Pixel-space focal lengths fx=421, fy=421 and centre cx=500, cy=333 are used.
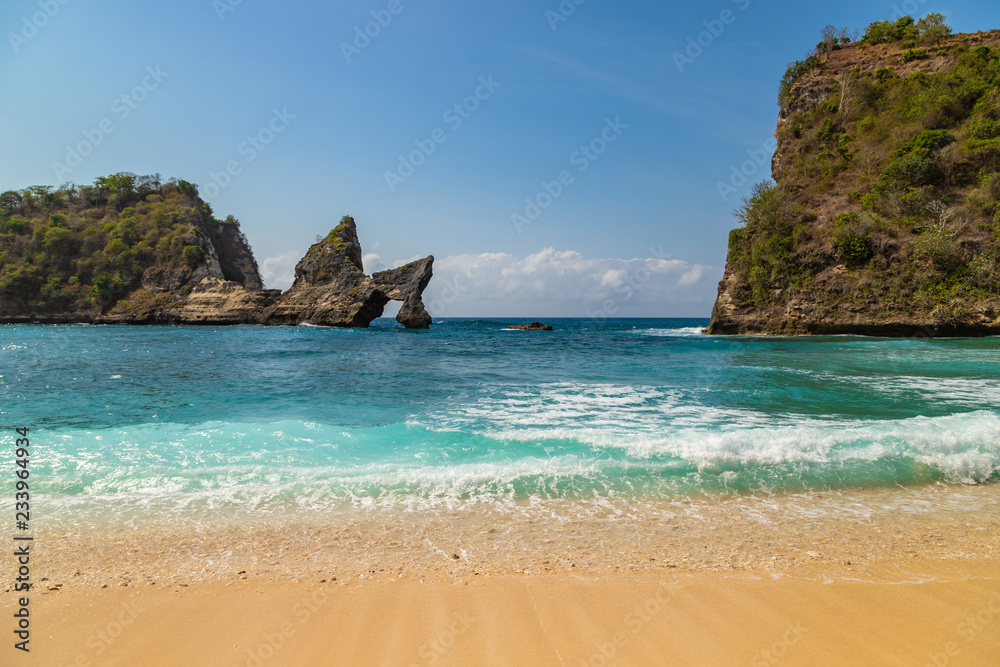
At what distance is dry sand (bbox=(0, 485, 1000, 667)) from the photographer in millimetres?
2545

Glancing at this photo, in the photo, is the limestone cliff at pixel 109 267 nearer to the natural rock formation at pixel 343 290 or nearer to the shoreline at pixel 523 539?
the natural rock formation at pixel 343 290

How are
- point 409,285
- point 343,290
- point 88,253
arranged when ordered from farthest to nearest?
1. point 88,253
2. point 343,290
3. point 409,285

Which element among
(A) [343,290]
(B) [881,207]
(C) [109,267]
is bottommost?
(A) [343,290]

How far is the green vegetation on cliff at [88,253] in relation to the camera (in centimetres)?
5628

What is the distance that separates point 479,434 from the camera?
7543 millimetres

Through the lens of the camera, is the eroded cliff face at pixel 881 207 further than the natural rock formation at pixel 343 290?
No

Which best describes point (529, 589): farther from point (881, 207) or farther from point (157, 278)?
point (157, 278)

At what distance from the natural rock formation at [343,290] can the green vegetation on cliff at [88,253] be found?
16.6 m

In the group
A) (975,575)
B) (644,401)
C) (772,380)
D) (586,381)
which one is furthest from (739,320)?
(975,575)

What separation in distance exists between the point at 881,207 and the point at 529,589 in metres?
41.0

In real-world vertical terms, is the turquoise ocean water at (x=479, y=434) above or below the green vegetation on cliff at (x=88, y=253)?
below

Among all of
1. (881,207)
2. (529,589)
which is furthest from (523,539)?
(881,207)

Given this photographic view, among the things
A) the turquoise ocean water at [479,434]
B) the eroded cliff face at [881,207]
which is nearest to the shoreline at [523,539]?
the turquoise ocean water at [479,434]

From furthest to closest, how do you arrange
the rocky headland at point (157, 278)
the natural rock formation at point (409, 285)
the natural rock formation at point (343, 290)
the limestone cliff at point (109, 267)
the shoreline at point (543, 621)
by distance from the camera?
A: the limestone cliff at point (109, 267)
the rocky headland at point (157, 278)
the natural rock formation at point (343, 290)
the natural rock formation at point (409, 285)
the shoreline at point (543, 621)
